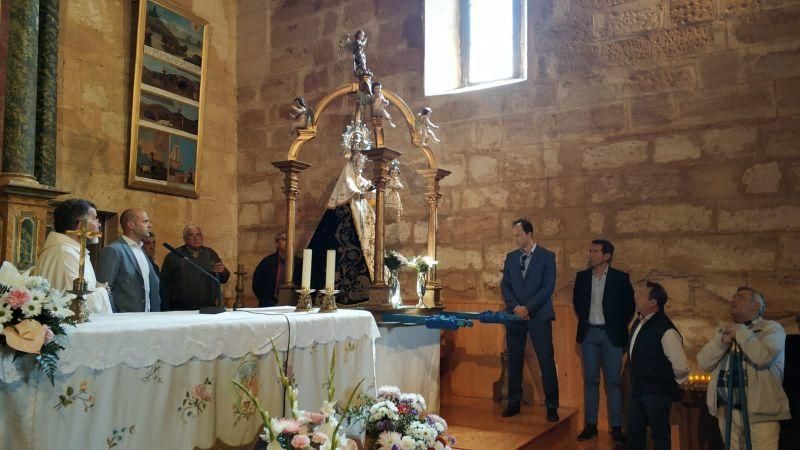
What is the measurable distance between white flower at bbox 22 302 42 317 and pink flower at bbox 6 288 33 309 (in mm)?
11

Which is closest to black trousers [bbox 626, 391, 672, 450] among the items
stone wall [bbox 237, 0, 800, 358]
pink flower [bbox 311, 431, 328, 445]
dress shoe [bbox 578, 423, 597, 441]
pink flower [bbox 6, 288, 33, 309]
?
dress shoe [bbox 578, 423, 597, 441]

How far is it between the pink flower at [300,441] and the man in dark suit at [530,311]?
3.30 meters

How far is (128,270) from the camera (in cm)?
399

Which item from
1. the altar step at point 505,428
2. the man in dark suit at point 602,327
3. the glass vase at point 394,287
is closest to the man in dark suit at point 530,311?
the altar step at point 505,428

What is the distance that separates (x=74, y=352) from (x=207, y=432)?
0.70 m

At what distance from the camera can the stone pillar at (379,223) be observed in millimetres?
4578

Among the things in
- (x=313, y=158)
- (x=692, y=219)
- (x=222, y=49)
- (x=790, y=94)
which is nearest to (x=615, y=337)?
(x=692, y=219)

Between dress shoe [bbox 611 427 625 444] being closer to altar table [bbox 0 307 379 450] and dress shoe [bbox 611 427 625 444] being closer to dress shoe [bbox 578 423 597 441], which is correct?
dress shoe [bbox 578 423 597 441]

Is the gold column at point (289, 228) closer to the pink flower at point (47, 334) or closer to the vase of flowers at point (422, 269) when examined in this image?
the vase of flowers at point (422, 269)

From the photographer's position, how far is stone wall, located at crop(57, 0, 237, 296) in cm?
597

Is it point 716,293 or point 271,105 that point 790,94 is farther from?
point 271,105

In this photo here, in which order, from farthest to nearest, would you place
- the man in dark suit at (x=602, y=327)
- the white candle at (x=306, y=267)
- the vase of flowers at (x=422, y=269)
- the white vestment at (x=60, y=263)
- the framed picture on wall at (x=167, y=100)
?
the framed picture on wall at (x=167, y=100) < the vase of flowers at (x=422, y=269) < the man in dark suit at (x=602, y=327) < the white candle at (x=306, y=267) < the white vestment at (x=60, y=263)

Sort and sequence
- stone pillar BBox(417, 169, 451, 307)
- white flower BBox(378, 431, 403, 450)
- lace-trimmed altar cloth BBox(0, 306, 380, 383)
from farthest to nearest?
1. stone pillar BBox(417, 169, 451, 307)
2. white flower BBox(378, 431, 403, 450)
3. lace-trimmed altar cloth BBox(0, 306, 380, 383)

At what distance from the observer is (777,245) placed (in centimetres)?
491
